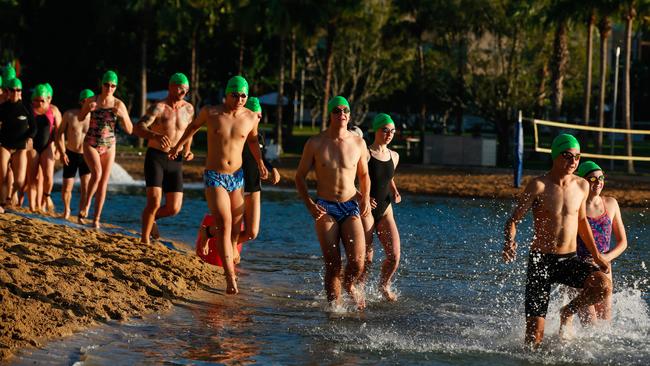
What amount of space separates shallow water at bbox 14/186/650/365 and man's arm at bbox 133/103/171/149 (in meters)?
1.59

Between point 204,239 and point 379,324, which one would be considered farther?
point 204,239

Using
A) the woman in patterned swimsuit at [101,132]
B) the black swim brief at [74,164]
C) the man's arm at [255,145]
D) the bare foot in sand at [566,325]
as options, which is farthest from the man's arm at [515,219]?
the black swim brief at [74,164]

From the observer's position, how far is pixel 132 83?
2692 inches

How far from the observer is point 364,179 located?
32.4 feet

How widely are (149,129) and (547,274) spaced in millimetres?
5187

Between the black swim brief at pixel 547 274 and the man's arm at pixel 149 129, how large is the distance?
15.2 feet

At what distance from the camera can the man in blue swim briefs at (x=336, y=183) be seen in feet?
31.7

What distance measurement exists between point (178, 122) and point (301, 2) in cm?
3477

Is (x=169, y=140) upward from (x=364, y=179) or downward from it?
upward

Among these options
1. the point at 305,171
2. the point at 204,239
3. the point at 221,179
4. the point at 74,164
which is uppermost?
the point at 305,171

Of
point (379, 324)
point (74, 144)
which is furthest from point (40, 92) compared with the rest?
point (379, 324)

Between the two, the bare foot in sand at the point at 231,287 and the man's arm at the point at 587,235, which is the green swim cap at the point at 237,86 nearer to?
the bare foot in sand at the point at 231,287

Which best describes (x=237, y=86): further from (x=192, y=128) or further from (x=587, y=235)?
(x=587, y=235)

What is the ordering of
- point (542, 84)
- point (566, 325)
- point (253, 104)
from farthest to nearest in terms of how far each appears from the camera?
1. point (542, 84)
2. point (253, 104)
3. point (566, 325)
